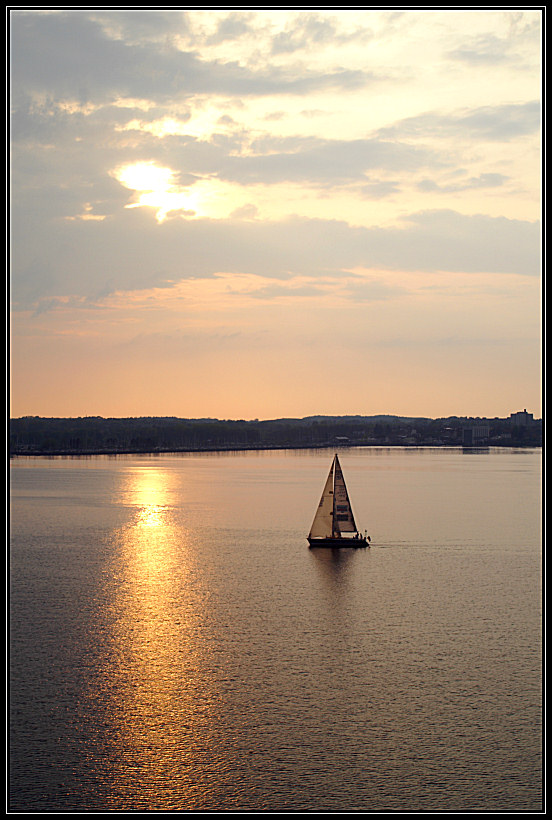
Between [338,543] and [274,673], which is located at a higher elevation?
[338,543]

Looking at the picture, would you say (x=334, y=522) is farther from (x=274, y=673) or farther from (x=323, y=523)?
(x=274, y=673)

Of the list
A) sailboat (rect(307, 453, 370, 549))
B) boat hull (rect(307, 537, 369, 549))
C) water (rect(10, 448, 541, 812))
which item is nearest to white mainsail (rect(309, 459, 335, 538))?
sailboat (rect(307, 453, 370, 549))

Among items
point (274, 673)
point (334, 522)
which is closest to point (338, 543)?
point (334, 522)

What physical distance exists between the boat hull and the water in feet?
3.09

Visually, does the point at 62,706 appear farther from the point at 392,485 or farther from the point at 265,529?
the point at 392,485

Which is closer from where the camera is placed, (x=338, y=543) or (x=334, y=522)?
(x=338, y=543)

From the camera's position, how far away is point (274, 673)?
27.0m

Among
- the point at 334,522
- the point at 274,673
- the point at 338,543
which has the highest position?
the point at 334,522

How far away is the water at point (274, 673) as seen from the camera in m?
19.9

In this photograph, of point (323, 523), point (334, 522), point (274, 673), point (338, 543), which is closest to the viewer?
point (274, 673)

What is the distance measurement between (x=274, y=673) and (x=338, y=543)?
2628 cm

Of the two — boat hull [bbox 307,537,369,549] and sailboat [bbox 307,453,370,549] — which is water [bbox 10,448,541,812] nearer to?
boat hull [bbox 307,537,369,549]
